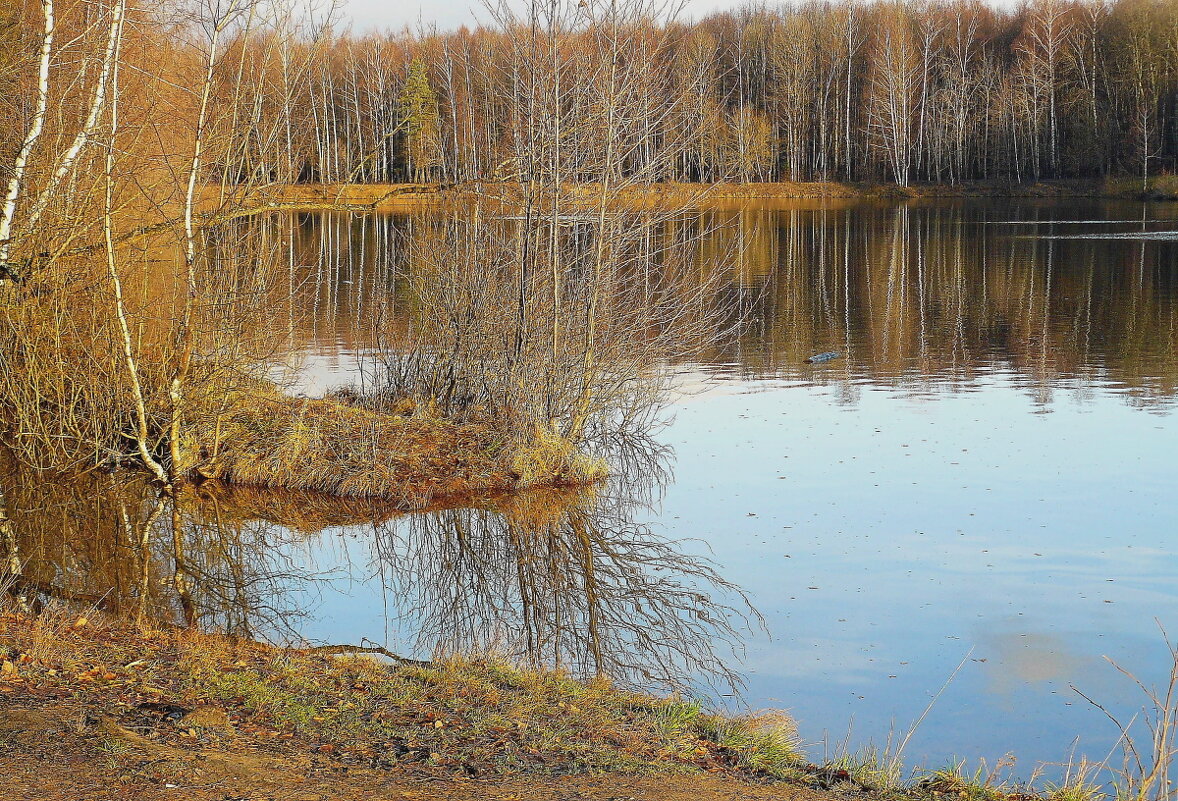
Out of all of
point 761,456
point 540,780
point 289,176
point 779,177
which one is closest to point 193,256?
point 289,176

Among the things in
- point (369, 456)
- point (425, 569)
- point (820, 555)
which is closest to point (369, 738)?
point (425, 569)

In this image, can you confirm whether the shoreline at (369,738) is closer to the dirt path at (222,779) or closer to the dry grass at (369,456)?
the dirt path at (222,779)

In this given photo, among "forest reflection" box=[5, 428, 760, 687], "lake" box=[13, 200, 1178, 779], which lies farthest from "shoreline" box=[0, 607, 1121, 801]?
"forest reflection" box=[5, 428, 760, 687]

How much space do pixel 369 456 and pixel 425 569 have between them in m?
2.76

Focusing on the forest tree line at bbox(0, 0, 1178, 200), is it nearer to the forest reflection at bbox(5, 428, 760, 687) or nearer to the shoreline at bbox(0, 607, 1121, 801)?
the forest reflection at bbox(5, 428, 760, 687)

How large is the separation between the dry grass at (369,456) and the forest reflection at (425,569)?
0.77 ft

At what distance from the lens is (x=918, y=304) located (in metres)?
27.1

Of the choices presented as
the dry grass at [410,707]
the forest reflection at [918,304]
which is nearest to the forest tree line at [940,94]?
the forest reflection at [918,304]

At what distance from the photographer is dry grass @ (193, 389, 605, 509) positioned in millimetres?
12539

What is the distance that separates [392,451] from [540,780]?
7.99 metres

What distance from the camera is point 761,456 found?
13781 mm

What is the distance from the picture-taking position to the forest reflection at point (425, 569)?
8.56 meters

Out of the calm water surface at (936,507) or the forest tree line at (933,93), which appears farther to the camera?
the forest tree line at (933,93)

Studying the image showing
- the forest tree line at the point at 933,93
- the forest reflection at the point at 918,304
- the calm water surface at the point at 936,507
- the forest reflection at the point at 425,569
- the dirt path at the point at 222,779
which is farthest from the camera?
the forest tree line at the point at 933,93
